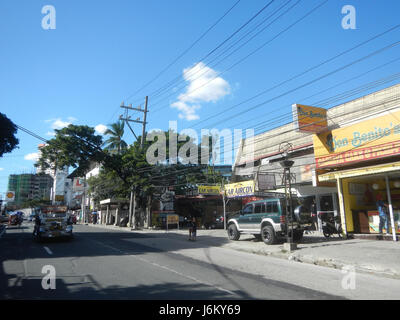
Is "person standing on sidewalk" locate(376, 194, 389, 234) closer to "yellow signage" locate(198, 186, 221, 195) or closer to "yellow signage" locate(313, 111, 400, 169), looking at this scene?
"yellow signage" locate(313, 111, 400, 169)

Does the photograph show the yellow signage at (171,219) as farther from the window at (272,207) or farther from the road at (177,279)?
the road at (177,279)

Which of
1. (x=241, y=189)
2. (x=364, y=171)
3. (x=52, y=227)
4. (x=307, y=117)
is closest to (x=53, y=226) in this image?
(x=52, y=227)

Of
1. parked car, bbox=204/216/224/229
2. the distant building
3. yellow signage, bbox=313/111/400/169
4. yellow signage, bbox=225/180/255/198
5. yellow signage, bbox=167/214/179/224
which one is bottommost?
parked car, bbox=204/216/224/229

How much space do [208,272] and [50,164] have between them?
86.3 ft

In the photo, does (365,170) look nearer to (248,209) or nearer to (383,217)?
(383,217)

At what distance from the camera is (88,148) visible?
29.7 metres

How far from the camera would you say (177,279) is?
7.53 metres

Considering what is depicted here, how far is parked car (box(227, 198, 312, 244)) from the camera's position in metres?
14.0

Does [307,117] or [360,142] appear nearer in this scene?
[360,142]

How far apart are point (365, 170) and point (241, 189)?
10274 mm

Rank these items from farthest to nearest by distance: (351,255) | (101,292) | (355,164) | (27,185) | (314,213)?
(27,185) < (314,213) < (355,164) < (351,255) < (101,292)

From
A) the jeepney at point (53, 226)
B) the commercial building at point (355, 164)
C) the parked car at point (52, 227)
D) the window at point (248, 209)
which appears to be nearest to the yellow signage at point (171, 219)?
the commercial building at point (355, 164)

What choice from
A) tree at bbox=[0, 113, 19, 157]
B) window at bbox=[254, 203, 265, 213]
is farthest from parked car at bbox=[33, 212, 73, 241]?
window at bbox=[254, 203, 265, 213]
